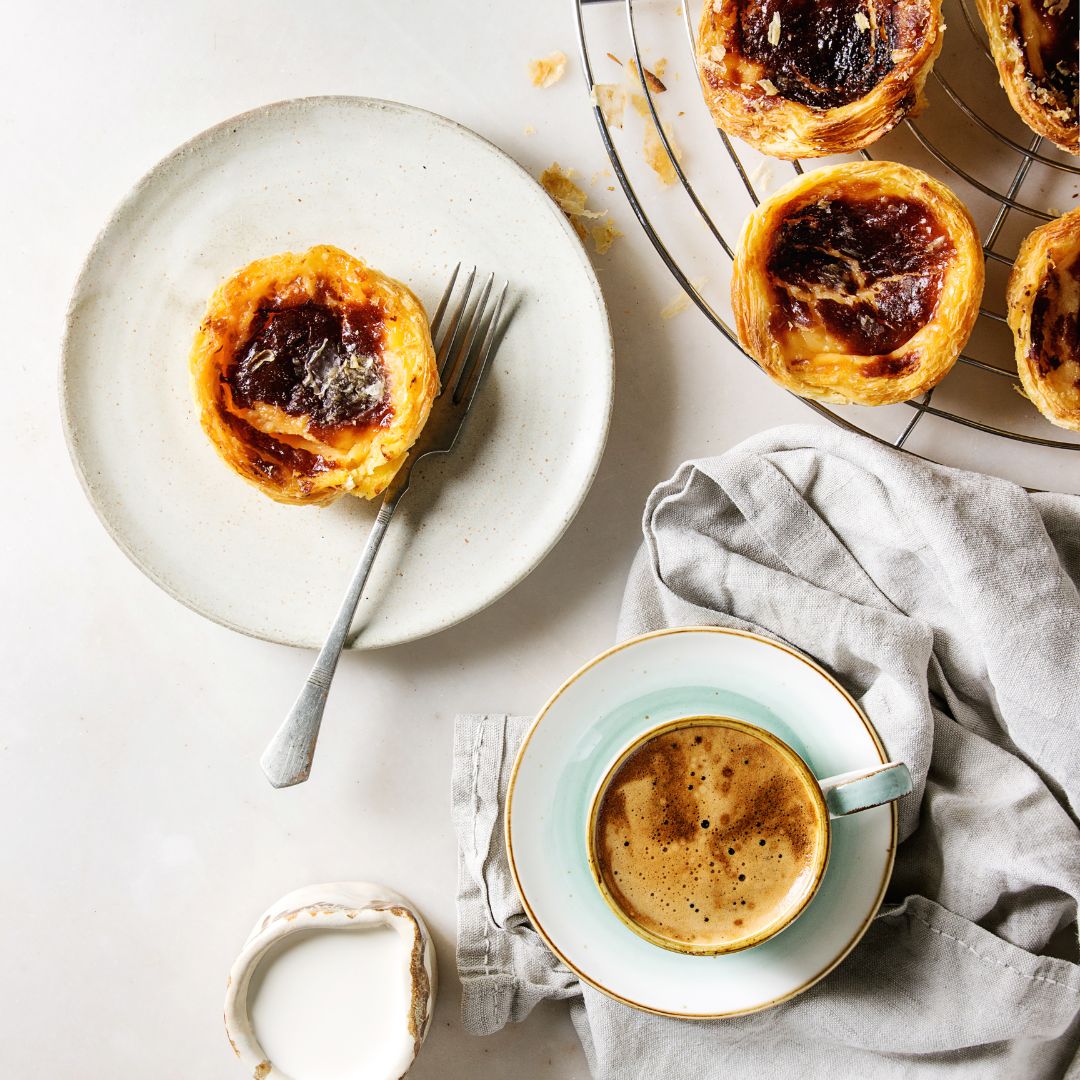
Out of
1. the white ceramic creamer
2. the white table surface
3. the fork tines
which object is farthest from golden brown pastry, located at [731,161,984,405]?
the white ceramic creamer

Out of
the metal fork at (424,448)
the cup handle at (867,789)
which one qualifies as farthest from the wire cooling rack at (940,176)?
the cup handle at (867,789)

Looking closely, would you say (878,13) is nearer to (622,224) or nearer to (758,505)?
(622,224)

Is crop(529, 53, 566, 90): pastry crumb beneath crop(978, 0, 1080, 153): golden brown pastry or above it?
beneath

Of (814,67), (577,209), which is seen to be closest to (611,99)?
(577,209)

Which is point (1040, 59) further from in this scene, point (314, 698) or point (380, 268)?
point (314, 698)

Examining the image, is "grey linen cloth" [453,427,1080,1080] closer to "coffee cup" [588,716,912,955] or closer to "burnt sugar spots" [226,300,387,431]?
"coffee cup" [588,716,912,955]

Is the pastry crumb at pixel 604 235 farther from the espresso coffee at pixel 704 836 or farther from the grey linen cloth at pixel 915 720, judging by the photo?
the espresso coffee at pixel 704 836
